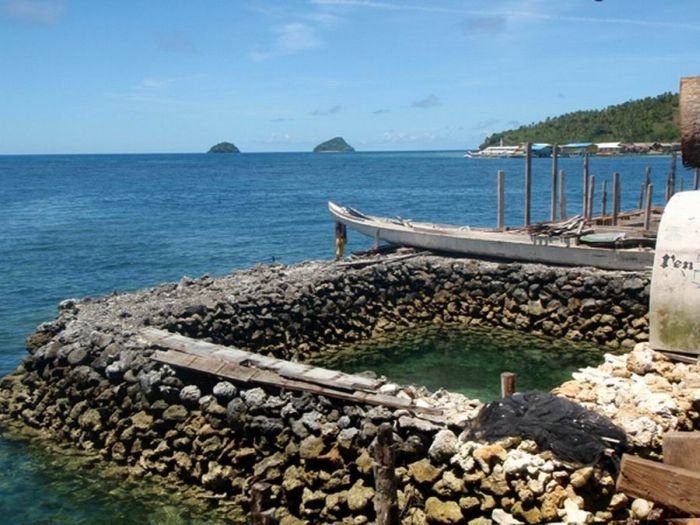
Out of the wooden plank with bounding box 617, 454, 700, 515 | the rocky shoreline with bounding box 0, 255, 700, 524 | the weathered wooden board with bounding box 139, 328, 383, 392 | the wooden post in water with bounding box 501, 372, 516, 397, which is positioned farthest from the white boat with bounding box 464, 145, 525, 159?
the wooden plank with bounding box 617, 454, 700, 515

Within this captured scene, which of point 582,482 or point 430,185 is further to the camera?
point 430,185

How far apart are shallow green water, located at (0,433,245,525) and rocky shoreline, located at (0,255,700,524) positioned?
0.50m

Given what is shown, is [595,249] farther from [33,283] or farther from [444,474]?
[33,283]

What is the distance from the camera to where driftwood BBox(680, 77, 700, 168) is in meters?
3.08

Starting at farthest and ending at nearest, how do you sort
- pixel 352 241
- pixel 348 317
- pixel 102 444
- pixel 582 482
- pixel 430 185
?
pixel 430 185, pixel 352 241, pixel 348 317, pixel 102 444, pixel 582 482

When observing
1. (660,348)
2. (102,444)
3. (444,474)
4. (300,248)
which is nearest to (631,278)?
(660,348)

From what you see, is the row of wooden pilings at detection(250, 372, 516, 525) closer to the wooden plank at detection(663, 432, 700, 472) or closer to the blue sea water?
the wooden plank at detection(663, 432, 700, 472)

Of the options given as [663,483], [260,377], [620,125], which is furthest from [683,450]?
→ [620,125]

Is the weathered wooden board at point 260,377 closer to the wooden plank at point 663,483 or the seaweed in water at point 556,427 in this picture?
the seaweed in water at point 556,427

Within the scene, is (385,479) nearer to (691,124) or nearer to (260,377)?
(260,377)

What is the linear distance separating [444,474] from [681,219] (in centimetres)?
503

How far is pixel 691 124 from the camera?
122 inches

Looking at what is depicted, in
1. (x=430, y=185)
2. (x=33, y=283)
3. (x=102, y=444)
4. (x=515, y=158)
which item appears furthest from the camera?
(x=515, y=158)

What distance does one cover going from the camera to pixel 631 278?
66.7 feet
